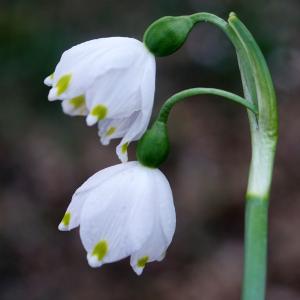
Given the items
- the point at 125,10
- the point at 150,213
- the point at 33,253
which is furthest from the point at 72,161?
the point at 150,213

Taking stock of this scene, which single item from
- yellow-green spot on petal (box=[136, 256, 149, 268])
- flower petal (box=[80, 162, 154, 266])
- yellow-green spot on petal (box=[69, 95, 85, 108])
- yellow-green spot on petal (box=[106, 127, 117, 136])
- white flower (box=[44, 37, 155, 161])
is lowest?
A: yellow-green spot on petal (box=[136, 256, 149, 268])

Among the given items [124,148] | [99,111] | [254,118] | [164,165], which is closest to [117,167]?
[124,148]

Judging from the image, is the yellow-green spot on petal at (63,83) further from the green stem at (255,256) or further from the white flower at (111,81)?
the green stem at (255,256)

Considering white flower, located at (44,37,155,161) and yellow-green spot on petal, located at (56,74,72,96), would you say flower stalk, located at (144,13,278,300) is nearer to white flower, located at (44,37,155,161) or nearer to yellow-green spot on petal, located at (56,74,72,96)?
white flower, located at (44,37,155,161)

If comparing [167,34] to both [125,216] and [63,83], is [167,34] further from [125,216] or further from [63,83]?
[125,216]

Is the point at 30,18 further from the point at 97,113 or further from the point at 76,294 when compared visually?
the point at 97,113

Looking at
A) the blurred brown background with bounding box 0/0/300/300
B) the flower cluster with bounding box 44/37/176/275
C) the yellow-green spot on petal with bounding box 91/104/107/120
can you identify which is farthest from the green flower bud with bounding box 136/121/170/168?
the blurred brown background with bounding box 0/0/300/300
